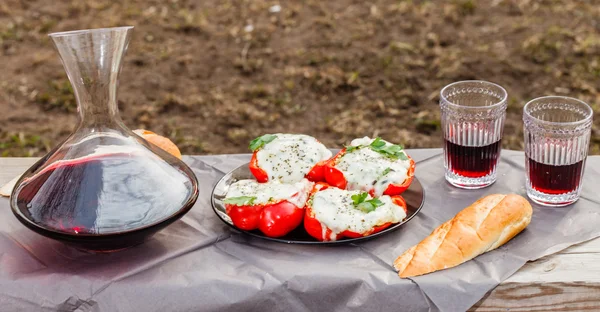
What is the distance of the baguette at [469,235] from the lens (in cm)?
160

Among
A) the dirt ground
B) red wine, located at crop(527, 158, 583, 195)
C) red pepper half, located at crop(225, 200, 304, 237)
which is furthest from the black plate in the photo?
the dirt ground

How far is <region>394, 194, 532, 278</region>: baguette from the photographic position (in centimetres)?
160

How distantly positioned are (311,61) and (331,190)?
2749mm

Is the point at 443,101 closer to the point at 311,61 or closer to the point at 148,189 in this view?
the point at 148,189

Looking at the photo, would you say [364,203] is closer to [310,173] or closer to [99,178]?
[310,173]

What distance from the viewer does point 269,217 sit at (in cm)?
164

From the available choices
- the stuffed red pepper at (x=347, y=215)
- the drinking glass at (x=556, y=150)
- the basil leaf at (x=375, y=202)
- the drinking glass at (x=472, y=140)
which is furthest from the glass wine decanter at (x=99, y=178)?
the drinking glass at (x=556, y=150)

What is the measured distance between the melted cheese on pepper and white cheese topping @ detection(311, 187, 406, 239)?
2.3 inches

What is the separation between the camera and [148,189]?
1.63 m

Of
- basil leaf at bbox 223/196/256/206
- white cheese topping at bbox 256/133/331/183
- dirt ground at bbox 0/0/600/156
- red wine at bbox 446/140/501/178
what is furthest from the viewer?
dirt ground at bbox 0/0/600/156

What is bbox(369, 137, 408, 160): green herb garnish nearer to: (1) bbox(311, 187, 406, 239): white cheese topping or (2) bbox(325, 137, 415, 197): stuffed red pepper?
(2) bbox(325, 137, 415, 197): stuffed red pepper

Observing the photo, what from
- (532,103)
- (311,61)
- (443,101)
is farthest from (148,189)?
(311,61)

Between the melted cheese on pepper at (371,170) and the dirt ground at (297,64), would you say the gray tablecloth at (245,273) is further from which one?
the dirt ground at (297,64)

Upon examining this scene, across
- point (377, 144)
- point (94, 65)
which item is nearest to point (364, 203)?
point (377, 144)
